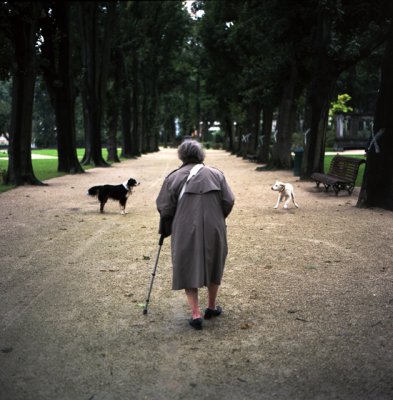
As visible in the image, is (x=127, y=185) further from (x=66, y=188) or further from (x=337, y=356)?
(x=337, y=356)

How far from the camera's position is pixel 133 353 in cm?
414

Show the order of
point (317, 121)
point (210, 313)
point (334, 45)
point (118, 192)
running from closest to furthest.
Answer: point (210, 313) → point (118, 192) → point (334, 45) → point (317, 121)

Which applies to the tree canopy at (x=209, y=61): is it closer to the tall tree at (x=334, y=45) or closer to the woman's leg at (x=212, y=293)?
the tall tree at (x=334, y=45)

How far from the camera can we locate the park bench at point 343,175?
1491 cm

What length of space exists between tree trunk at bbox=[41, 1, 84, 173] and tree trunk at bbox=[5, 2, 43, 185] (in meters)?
3.95

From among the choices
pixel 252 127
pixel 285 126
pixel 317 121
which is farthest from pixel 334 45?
pixel 252 127

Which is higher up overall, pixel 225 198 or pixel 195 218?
pixel 225 198

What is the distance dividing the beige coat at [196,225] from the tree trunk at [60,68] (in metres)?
19.0

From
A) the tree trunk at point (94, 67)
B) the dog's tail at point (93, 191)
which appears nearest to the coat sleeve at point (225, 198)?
the dog's tail at point (93, 191)

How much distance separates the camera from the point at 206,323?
4.89 metres

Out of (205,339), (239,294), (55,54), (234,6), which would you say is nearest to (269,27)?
(55,54)

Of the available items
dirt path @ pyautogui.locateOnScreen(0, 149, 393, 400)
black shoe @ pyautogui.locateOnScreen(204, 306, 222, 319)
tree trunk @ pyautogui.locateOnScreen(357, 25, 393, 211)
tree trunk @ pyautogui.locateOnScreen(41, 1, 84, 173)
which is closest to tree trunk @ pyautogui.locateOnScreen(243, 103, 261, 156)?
tree trunk @ pyautogui.locateOnScreen(41, 1, 84, 173)

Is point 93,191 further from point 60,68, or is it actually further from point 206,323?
point 60,68

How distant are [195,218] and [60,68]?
65.9 feet
